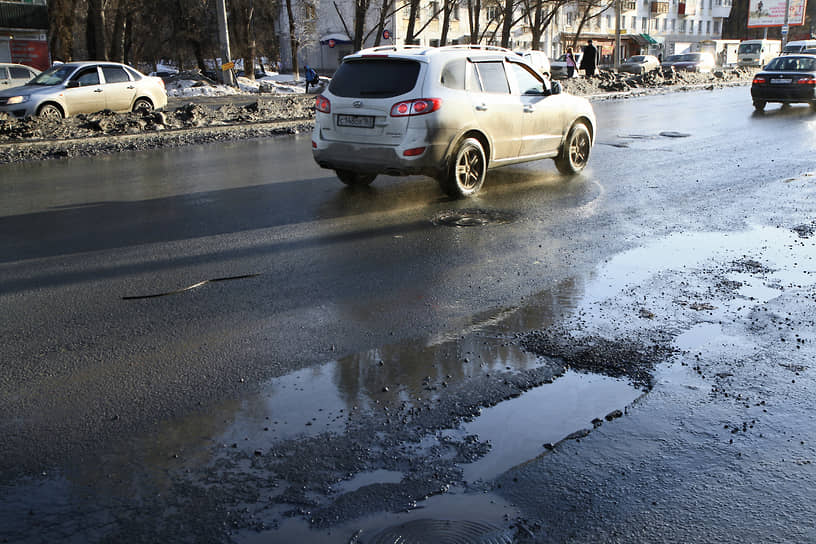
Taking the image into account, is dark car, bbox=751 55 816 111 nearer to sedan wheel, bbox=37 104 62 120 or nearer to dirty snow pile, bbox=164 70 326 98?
sedan wheel, bbox=37 104 62 120

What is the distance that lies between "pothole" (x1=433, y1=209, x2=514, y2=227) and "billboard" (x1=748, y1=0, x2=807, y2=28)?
303 ft

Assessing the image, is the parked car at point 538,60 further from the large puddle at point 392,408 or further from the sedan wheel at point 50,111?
the large puddle at point 392,408

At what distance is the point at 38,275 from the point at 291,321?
2581 mm

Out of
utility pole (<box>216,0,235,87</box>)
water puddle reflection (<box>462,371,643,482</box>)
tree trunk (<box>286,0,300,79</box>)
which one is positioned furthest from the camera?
tree trunk (<box>286,0,300,79</box>)

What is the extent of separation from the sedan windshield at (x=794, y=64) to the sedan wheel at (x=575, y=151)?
50.6 ft

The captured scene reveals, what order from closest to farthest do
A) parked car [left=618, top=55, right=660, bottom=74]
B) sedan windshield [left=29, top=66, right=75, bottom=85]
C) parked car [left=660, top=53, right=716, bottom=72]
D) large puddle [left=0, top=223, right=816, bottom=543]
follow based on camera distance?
large puddle [left=0, top=223, right=816, bottom=543] < sedan windshield [left=29, top=66, right=75, bottom=85] < parked car [left=660, top=53, right=716, bottom=72] < parked car [left=618, top=55, right=660, bottom=74]

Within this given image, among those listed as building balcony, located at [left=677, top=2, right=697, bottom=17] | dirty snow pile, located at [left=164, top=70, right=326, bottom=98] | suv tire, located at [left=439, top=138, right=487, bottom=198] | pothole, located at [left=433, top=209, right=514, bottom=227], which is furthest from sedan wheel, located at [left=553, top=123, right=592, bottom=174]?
building balcony, located at [left=677, top=2, right=697, bottom=17]

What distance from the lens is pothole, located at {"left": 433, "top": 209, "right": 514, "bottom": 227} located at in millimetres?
8328

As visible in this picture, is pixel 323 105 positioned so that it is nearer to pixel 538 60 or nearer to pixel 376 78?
pixel 376 78

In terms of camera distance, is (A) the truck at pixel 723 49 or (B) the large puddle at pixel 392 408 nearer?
(B) the large puddle at pixel 392 408

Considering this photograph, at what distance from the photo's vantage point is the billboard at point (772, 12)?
88.1 meters

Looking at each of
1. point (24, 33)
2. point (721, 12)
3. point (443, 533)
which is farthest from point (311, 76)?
point (721, 12)

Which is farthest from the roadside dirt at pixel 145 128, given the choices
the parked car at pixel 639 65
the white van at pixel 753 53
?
the white van at pixel 753 53

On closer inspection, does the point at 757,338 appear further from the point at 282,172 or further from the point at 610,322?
the point at 282,172
